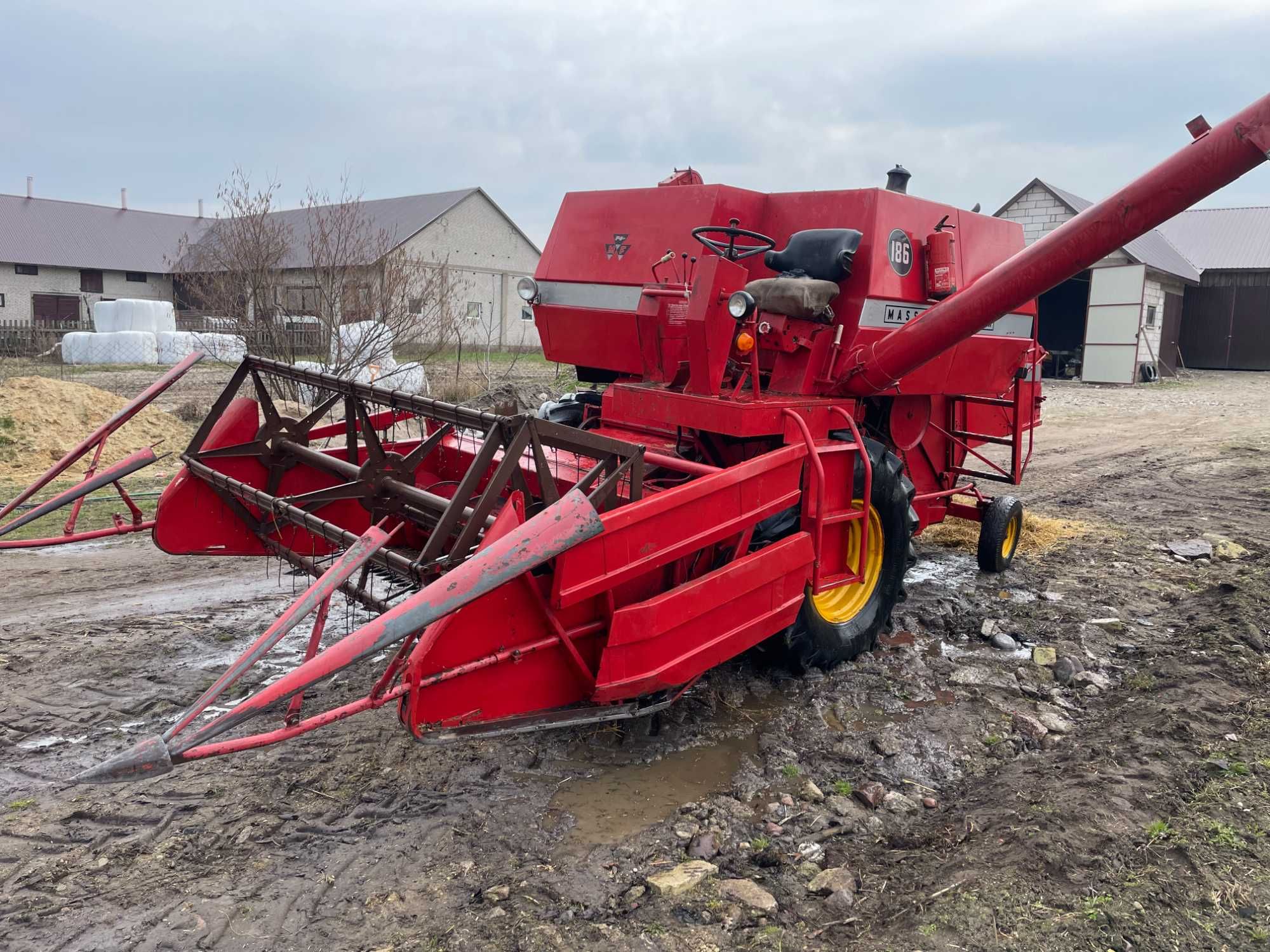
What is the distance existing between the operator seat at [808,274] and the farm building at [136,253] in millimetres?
24251

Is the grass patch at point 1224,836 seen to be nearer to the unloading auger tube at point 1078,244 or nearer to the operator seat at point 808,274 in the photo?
the unloading auger tube at point 1078,244

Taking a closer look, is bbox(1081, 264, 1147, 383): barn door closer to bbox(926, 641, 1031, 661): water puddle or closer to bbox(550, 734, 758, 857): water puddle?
bbox(926, 641, 1031, 661): water puddle

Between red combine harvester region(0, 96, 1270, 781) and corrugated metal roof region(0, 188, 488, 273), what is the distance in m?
24.9

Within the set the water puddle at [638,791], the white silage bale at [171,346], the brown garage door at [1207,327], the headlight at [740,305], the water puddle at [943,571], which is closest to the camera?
the water puddle at [638,791]

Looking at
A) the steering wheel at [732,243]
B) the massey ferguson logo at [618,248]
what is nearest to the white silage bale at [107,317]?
the massey ferguson logo at [618,248]

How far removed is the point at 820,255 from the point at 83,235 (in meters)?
36.7

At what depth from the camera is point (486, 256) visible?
31.9 metres

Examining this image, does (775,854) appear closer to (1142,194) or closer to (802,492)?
(802,492)

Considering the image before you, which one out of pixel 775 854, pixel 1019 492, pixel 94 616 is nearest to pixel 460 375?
pixel 1019 492

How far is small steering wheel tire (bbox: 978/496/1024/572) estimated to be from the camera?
6.16m

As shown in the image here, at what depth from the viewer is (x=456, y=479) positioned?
15.9 feet

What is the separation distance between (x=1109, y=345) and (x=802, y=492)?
2035 cm

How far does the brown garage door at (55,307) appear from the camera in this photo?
105 feet

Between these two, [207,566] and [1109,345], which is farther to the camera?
[1109,345]
